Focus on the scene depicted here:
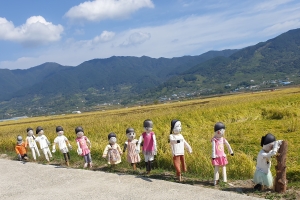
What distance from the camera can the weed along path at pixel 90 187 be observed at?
19.2 ft

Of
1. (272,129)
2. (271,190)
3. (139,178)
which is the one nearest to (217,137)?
(271,190)

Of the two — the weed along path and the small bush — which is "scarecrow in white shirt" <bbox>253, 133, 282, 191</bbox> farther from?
the small bush

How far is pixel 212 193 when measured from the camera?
18.6 ft

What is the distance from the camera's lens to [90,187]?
6.88 metres

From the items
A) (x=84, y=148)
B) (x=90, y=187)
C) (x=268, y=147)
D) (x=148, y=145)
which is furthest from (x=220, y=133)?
(x=84, y=148)

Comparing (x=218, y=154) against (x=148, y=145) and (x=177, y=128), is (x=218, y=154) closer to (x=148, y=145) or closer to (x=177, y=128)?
(x=177, y=128)

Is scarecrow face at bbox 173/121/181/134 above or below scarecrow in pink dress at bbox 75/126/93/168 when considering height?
above

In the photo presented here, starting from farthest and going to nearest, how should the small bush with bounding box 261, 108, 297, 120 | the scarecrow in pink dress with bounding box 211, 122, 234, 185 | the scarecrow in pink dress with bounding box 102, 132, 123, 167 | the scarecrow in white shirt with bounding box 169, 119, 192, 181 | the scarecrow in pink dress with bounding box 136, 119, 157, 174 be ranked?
1. the small bush with bounding box 261, 108, 297, 120
2. the scarecrow in pink dress with bounding box 102, 132, 123, 167
3. the scarecrow in pink dress with bounding box 136, 119, 157, 174
4. the scarecrow in white shirt with bounding box 169, 119, 192, 181
5. the scarecrow in pink dress with bounding box 211, 122, 234, 185

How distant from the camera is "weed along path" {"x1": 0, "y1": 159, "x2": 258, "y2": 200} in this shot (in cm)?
586

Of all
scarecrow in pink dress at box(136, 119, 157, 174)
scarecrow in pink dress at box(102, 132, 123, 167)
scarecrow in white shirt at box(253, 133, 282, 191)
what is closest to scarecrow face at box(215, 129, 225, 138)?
scarecrow in white shirt at box(253, 133, 282, 191)

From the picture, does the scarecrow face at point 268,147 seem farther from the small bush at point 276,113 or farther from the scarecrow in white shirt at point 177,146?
the small bush at point 276,113

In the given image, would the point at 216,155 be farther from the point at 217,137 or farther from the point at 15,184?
the point at 15,184

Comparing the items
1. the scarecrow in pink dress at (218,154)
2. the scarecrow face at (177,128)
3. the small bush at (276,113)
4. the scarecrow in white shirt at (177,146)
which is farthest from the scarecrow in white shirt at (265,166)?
the small bush at (276,113)

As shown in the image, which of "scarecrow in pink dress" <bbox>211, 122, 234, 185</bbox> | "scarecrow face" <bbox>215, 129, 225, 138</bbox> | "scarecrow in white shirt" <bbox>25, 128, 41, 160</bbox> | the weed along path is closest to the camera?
the weed along path
